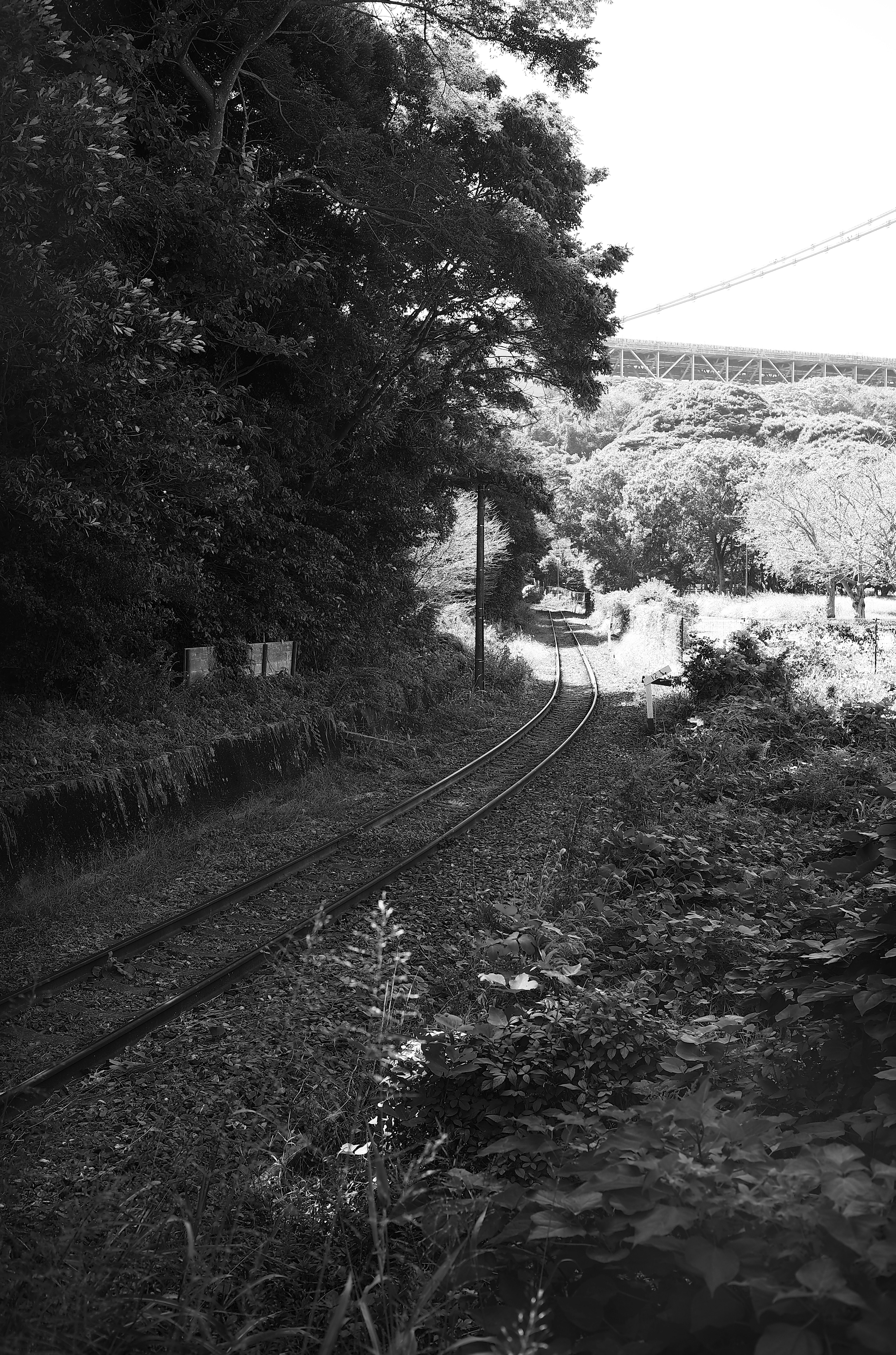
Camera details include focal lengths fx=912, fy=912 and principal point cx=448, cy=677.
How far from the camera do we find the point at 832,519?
33344 millimetres

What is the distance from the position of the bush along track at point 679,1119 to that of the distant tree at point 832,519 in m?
28.3

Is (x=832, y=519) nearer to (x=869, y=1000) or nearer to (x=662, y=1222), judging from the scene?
(x=869, y=1000)

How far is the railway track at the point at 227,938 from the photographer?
5438 mm

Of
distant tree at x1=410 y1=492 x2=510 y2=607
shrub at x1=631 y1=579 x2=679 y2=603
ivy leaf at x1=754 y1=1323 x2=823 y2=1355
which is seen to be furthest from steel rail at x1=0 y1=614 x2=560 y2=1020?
shrub at x1=631 y1=579 x2=679 y2=603

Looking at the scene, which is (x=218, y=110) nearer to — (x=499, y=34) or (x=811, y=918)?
(x=499, y=34)

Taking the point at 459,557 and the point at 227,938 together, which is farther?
the point at 459,557

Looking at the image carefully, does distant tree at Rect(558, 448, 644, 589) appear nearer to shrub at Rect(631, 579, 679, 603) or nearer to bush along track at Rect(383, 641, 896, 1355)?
shrub at Rect(631, 579, 679, 603)

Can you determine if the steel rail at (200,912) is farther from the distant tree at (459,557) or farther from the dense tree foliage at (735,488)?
the distant tree at (459,557)

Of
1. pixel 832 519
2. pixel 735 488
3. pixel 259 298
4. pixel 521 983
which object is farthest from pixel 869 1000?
pixel 735 488

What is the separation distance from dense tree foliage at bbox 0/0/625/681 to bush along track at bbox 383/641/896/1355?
658cm

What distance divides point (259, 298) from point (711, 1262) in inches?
485

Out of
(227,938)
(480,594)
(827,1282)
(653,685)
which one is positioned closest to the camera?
(827,1282)

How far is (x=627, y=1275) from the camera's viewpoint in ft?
6.69

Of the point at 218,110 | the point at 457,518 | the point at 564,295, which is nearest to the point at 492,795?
the point at 564,295
